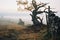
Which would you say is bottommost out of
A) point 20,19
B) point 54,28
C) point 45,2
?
point 54,28

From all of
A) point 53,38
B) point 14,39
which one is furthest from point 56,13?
point 14,39

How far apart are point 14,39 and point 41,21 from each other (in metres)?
0.79

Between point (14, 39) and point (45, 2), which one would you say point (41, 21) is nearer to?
point (45, 2)

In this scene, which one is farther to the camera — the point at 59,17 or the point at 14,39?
the point at 59,17

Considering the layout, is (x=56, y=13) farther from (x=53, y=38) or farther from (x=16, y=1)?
(x=16, y=1)

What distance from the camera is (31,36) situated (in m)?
3.79

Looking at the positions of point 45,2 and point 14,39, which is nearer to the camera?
point 14,39

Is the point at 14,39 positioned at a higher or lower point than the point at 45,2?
lower

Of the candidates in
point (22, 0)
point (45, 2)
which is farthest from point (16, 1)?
point (45, 2)

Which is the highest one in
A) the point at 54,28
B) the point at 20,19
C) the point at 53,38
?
the point at 20,19

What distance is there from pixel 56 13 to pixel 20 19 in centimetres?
91

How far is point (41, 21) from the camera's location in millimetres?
3918

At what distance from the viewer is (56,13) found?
13.1 ft

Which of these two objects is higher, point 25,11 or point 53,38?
point 25,11
